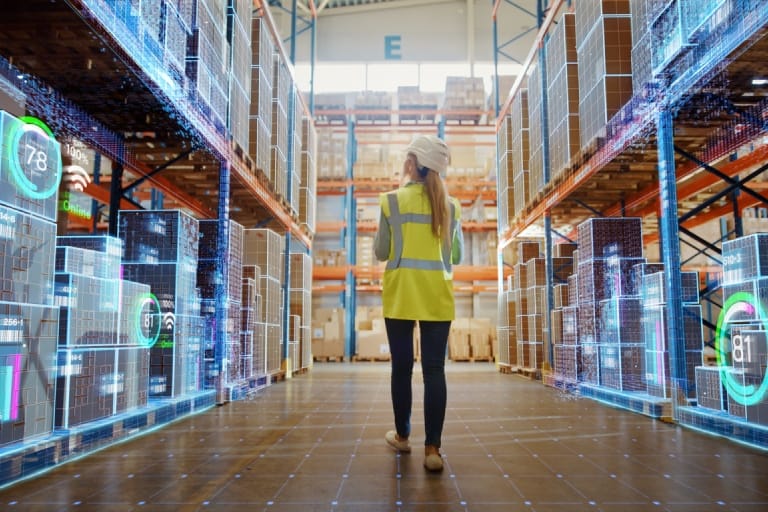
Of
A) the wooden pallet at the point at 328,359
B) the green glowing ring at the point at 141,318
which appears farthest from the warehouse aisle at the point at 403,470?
the wooden pallet at the point at 328,359

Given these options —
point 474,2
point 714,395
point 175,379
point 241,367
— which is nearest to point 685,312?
point 714,395

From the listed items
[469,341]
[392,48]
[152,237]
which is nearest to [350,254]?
[469,341]

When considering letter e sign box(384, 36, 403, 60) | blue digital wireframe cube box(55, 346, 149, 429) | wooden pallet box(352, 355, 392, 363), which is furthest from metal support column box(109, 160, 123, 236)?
letter e sign box(384, 36, 403, 60)

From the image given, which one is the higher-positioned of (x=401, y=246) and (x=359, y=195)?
(x=359, y=195)

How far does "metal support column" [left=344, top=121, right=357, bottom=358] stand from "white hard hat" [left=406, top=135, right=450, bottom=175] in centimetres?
1461

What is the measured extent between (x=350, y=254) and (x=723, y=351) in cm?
1439

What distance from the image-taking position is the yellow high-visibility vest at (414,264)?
10.4 feet

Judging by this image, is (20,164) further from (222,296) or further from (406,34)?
(406,34)

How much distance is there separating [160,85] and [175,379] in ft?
8.37

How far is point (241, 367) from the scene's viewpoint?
25.4 ft

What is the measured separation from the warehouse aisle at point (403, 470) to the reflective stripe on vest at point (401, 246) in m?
1.04

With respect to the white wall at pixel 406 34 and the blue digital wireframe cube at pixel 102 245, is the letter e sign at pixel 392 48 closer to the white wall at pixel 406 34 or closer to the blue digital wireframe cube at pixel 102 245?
the white wall at pixel 406 34

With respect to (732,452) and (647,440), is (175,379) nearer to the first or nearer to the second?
(647,440)

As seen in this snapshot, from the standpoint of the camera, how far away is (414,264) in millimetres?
3229
